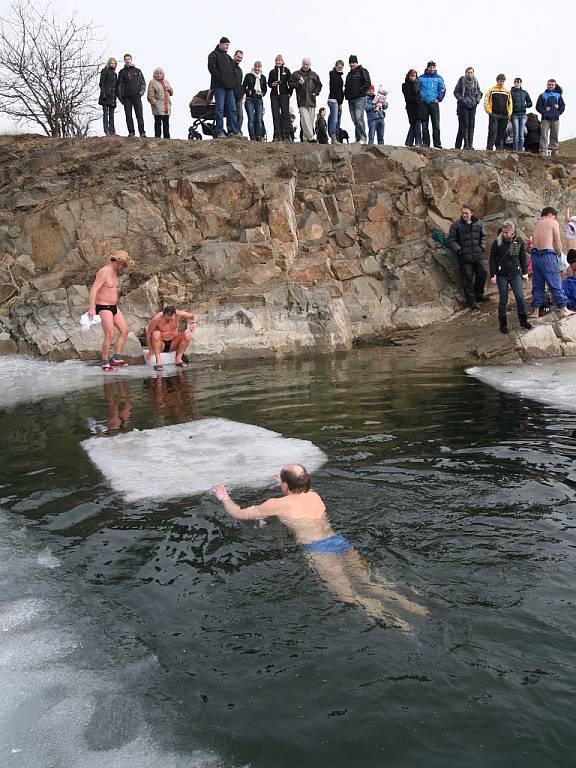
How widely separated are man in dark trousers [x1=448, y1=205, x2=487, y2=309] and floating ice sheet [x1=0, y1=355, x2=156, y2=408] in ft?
24.4

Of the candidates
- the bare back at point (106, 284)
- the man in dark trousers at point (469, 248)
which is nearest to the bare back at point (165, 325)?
the bare back at point (106, 284)

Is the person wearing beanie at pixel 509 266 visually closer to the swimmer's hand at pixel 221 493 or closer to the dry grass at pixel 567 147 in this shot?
the swimmer's hand at pixel 221 493

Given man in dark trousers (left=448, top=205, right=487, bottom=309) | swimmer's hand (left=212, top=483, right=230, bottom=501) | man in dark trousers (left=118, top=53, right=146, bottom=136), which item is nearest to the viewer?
swimmer's hand (left=212, top=483, right=230, bottom=501)

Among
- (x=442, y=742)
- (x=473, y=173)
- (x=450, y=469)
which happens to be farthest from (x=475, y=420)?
(x=473, y=173)

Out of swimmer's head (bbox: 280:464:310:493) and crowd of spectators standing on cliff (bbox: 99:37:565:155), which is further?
crowd of spectators standing on cliff (bbox: 99:37:565:155)

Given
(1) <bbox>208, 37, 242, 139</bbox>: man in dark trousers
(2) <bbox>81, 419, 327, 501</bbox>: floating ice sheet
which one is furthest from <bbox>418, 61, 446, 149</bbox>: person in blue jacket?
(2) <bbox>81, 419, 327, 501</bbox>: floating ice sheet

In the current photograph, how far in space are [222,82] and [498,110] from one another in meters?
7.21

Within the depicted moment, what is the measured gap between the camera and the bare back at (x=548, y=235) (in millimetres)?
12375

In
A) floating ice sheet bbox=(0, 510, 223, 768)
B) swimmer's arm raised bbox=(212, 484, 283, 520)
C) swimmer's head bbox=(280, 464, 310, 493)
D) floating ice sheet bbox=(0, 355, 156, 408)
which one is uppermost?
swimmer's head bbox=(280, 464, 310, 493)

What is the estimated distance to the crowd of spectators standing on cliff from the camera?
17219 mm

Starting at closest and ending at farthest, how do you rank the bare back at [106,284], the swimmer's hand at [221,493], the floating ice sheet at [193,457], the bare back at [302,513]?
1. the bare back at [302,513]
2. the swimmer's hand at [221,493]
3. the floating ice sheet at [193,457]
4. the bare back at [106,284]

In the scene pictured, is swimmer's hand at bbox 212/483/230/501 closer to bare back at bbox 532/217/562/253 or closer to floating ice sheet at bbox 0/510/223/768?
floating ice sheet at bbox 0/510/223/768

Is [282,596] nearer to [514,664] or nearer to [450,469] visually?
[514,664]

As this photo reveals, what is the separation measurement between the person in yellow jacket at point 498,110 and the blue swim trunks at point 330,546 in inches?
627
